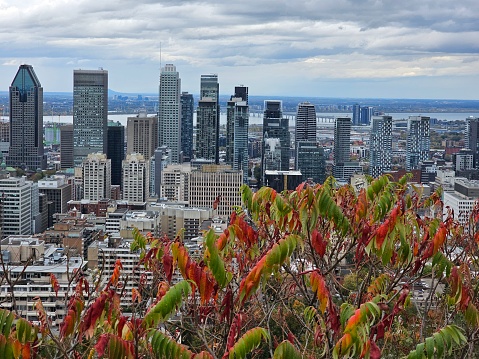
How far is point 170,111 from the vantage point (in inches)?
3595

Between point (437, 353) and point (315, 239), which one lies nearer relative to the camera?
point (437, 353)

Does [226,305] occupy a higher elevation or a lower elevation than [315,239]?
lower

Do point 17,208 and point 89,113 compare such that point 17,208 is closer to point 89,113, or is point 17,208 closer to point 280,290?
point 89,113

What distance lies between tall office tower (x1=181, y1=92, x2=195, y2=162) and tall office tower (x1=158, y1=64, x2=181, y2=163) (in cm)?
111

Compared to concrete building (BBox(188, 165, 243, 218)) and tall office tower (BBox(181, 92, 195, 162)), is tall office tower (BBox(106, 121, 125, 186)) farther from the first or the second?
concrete building (BBox(188, 165, 243, 218))

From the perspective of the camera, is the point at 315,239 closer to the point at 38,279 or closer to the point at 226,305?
the point at 226,305

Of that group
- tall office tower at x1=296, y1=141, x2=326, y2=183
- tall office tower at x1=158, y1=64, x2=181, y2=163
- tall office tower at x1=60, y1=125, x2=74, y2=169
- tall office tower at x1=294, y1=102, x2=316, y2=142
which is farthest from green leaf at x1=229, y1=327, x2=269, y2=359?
tall office tower at x1=158, y1=64, x2=181, y2=163

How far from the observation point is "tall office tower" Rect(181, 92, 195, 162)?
301 ft

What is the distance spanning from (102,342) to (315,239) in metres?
1.52

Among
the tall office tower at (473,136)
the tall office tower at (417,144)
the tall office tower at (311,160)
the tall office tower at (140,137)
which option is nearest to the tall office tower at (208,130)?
the tall office tower at (140,137)

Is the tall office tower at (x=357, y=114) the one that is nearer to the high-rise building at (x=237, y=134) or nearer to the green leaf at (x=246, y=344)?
the high-rise building at (x=237, y=134)

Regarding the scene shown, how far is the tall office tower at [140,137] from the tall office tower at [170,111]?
3770mm

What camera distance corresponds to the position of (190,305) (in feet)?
16.7

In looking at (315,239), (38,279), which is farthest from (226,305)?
(38,279)
